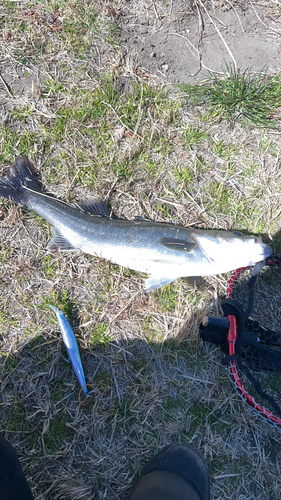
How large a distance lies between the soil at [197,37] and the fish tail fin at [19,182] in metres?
1.88

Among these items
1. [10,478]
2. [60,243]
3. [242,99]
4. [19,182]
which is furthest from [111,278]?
[242,99]

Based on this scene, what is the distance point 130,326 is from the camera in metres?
3.50

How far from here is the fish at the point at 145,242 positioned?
3328 mm

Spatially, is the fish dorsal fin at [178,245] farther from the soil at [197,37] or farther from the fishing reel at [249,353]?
the soil at [197,37]

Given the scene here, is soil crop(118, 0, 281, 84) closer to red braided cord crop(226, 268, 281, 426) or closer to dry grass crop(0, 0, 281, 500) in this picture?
dry grass crop(0, 0, 281, 500)

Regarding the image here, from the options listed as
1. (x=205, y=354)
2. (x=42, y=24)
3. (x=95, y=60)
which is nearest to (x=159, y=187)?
(x=95, y=60)

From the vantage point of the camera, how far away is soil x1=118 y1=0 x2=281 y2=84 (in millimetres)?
3805

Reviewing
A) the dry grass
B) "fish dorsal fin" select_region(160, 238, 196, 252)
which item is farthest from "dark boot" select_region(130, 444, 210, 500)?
"fish dorsal fin" select_region(160, 238, 196, 252)

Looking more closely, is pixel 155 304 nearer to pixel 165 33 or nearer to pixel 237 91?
pixel 237 91

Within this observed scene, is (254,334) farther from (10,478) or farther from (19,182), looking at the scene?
(19,182)

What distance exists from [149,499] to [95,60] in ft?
15.7

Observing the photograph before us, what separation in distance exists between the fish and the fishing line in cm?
35

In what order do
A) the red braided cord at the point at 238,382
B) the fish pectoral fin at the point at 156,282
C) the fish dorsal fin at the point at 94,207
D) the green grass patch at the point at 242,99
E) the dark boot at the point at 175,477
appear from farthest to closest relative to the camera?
the green grass patch at the point at 242,99 → the fish dorsal fin at the point at 94,207 → the fish pectoral fin at the point at 156,282 → the red braided cord at the point at 238,382 → the dark boot at the point at 175,477

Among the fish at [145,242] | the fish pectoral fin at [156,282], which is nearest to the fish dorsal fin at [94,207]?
the fish at [145,242]
